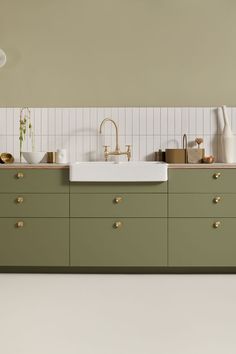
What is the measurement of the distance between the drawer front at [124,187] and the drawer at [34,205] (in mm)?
189

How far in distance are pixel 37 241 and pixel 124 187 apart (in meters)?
0.78

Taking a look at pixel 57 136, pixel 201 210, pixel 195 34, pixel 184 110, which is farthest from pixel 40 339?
pixel 195 34

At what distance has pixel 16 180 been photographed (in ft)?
12.3

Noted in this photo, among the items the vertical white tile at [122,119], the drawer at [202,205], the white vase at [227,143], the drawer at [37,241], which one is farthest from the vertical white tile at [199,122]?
the drawer at [37,241]

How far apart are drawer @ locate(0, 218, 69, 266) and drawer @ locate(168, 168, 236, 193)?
0.88m

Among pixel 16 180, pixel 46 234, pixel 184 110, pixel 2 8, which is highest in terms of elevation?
pixel 2 8

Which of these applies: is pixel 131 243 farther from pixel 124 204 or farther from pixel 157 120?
pixel 157 120

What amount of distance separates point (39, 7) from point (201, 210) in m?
2.29

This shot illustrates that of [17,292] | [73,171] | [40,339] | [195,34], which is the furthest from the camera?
[195,34]

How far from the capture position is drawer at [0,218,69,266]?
12.3 ft

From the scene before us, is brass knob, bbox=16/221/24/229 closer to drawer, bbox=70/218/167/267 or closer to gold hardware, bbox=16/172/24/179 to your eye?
gold hardware, bbox=16/172/24/179

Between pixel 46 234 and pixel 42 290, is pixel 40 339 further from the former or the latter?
pixel 46 234

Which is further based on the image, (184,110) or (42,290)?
(184,110)

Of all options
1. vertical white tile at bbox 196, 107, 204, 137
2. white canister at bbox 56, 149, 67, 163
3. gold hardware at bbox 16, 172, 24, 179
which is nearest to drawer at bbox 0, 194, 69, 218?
gold hardware at bbox 16, 172, 24, 179
